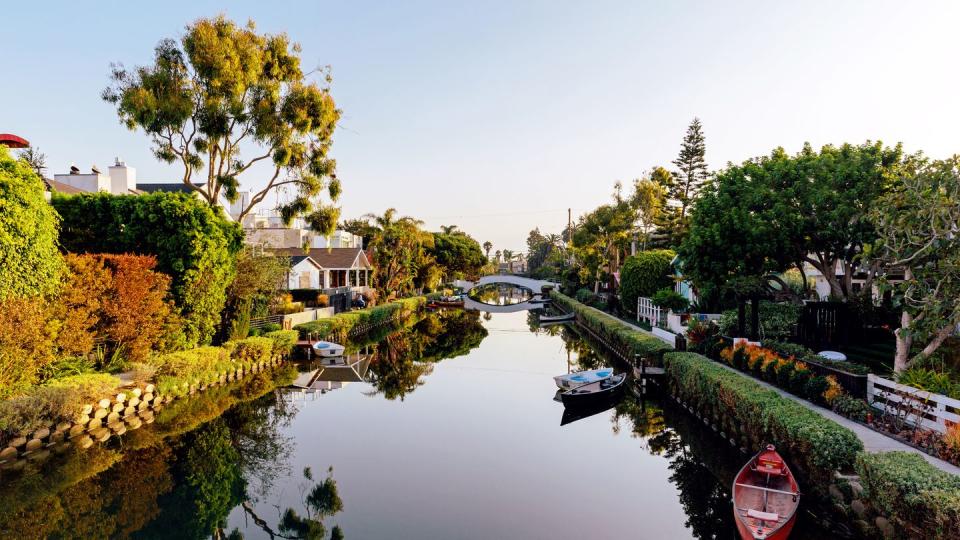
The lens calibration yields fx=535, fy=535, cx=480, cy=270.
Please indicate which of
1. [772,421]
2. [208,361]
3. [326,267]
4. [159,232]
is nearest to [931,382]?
[772,421]

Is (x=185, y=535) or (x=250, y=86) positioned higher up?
(x=250, y=86)

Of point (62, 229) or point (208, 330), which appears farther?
point (208, 330)

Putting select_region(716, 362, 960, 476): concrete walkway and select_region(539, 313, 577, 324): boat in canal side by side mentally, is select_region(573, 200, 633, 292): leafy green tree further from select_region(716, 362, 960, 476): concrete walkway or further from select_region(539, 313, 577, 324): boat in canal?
select_region(716, 362, 960, 476): concrete walkway

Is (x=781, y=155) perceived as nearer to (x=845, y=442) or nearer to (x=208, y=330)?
(x=845, y=442)

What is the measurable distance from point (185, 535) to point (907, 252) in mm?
18116

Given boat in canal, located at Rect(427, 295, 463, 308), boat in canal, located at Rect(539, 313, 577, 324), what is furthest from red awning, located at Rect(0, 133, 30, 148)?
boat in canal, located at Rect(427, 295, 463, 308)

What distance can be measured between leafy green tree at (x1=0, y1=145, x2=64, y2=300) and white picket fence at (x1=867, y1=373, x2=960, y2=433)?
2205 centimetres

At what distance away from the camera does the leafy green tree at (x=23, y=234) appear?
14.0 meters

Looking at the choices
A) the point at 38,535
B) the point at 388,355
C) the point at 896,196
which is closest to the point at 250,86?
the point at 388,355

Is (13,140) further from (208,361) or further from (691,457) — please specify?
(691,457)

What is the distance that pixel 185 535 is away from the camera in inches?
400

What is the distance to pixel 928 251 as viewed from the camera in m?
12.8

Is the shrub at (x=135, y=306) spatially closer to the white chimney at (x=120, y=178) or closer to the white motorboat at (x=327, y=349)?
the white motorboat at (x=327, y=349)

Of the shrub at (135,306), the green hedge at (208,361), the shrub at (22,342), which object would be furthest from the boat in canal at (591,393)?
the shrub at (22,342)
